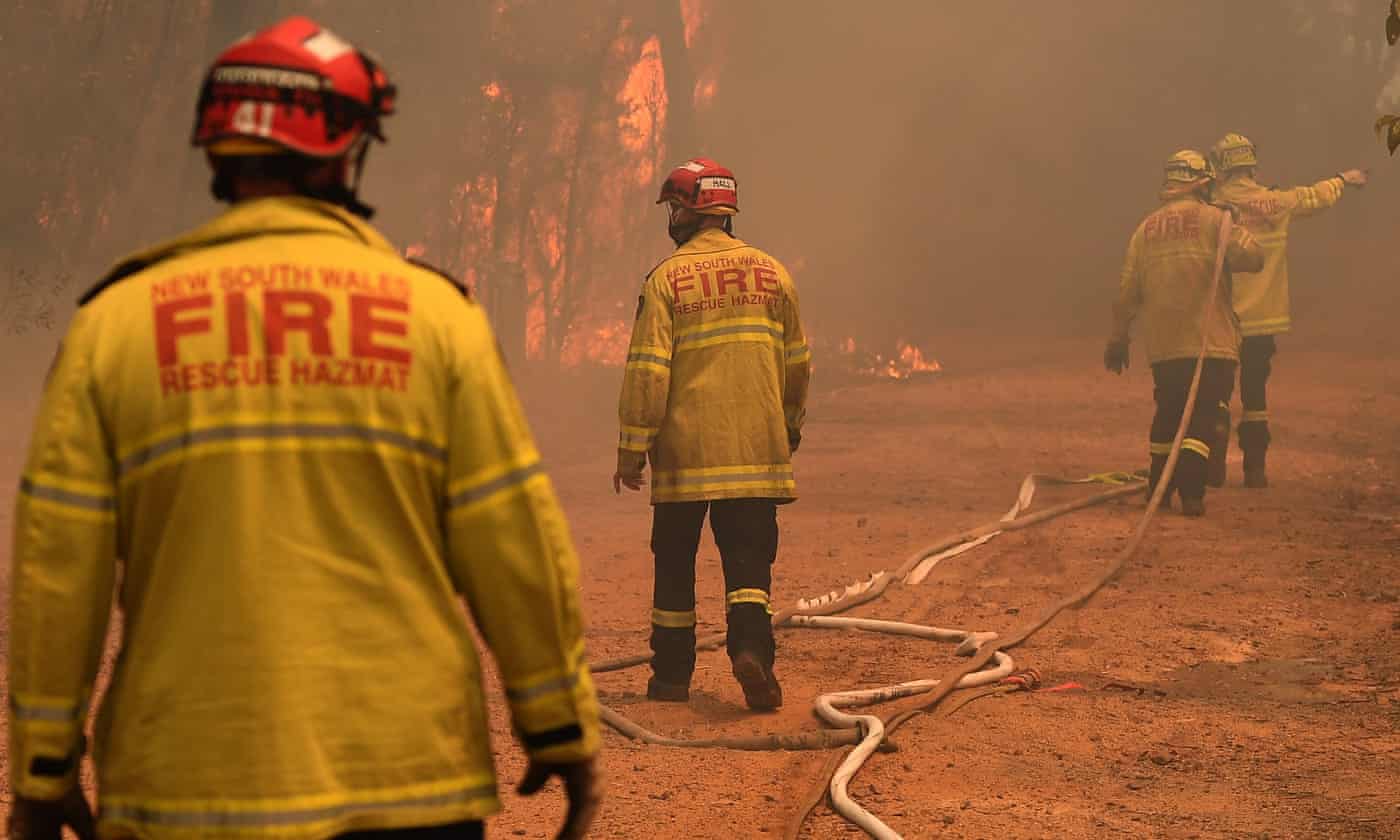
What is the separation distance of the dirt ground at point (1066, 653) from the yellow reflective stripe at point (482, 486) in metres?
2.66

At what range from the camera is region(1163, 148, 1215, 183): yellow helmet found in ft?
33.5

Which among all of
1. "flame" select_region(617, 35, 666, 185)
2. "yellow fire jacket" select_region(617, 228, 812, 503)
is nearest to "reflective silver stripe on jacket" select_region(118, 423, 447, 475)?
"yellow fire jacket" select_region(617, 228, 812, 503)

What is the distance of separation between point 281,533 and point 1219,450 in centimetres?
973

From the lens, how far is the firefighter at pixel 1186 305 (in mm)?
10211

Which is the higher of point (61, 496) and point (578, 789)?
point (61, 496)

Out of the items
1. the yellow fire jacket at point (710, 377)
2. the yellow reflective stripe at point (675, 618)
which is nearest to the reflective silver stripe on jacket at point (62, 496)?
the yellow fire jacket at point (710, 377)

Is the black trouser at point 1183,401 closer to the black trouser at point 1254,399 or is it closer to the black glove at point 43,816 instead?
the black trouser at point 1254,399

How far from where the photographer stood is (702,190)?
20.1 ft

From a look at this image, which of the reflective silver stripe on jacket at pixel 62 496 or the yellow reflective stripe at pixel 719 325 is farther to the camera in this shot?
the yellow reflective stripe at pixel 719 325

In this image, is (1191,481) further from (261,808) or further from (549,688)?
(261,808)

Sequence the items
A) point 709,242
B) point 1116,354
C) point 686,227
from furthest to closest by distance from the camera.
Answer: point 1116,354 → point 686,227 → point 709,242

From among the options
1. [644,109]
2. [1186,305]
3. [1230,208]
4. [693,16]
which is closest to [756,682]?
[1186,305]

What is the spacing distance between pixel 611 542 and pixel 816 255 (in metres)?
16.3

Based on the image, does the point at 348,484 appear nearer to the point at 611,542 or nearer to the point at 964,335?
the point at 611,542
